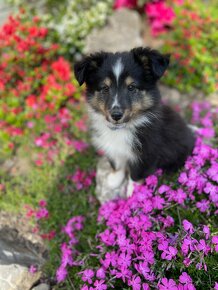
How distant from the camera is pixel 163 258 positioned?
278cm

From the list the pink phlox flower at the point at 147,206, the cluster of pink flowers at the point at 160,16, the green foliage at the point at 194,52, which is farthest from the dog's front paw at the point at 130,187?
the cluster of pink flowers at the point at 160,16

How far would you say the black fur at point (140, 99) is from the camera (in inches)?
131

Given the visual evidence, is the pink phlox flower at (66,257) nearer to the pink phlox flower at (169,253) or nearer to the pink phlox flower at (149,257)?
the pink phlox flower at (149,257)

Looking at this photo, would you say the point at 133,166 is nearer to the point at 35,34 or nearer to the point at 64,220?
the point at 64,220

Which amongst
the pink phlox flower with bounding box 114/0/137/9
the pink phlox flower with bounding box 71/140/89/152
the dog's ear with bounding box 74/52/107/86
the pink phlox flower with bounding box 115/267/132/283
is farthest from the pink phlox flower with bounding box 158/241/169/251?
the pink phlox flower with bounding box 114/0/137/9

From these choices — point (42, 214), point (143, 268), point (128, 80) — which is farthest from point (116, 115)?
point (42, 214)

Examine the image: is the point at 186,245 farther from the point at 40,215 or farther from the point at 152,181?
the point at 40,215

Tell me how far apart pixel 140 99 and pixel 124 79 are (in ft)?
0.88

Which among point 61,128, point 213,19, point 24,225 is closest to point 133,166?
point 24,225

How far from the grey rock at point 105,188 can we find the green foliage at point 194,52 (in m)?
2.28

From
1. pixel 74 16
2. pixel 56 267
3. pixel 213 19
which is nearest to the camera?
pixel 56 267

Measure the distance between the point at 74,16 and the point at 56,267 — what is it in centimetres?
460

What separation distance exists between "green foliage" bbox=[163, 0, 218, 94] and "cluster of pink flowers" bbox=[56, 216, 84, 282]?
3061mm

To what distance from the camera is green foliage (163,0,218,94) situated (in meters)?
5.76
